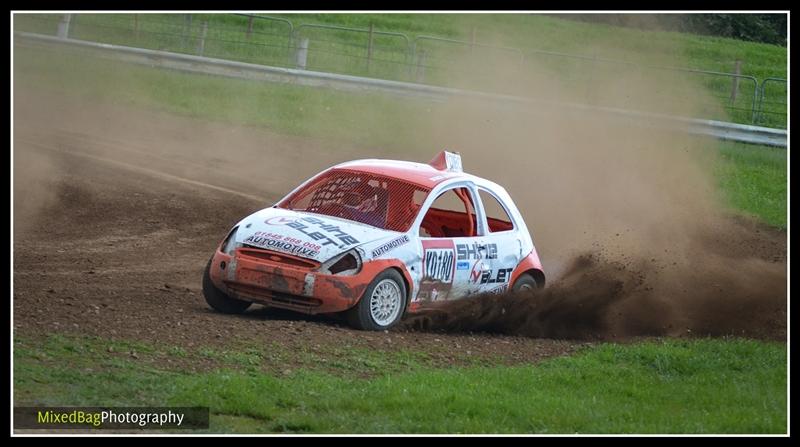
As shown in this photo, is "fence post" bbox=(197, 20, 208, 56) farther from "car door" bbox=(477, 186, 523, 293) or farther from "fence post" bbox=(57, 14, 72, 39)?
"car door" bbox=(477, 186, 523, 293)

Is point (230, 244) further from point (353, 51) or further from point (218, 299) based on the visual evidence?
point (353, 51)

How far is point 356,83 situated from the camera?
27.5 metres

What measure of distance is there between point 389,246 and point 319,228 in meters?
0.69

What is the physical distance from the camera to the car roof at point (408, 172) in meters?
12.5

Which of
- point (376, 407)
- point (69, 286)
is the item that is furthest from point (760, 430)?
point (69, 286)

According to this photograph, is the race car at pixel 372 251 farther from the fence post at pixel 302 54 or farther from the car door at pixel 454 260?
the fence post at pixel 302 54

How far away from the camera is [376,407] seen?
8.77 metres

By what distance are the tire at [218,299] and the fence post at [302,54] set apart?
17.1 meters

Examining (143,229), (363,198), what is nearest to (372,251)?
(363,198)

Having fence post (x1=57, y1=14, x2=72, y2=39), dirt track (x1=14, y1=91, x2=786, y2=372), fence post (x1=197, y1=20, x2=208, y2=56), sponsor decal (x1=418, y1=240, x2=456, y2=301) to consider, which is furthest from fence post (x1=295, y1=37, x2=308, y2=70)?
sponsor decal (x1=418, y1=240, x2=456, y2=301)

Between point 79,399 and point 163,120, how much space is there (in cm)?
1801

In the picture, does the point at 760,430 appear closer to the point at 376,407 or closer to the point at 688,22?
the point at 376,407

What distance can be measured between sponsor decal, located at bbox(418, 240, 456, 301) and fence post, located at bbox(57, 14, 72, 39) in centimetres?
1883

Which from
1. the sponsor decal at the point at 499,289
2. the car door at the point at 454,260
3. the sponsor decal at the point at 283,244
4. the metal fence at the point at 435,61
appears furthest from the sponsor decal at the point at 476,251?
the metal fence at the point at 435,61
